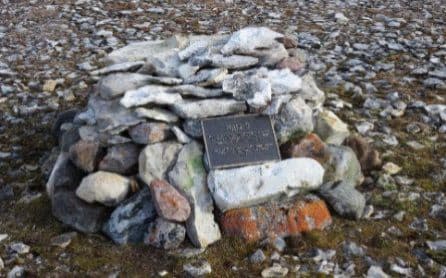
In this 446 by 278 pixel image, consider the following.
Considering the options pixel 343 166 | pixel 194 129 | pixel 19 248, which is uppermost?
pixel 194 129

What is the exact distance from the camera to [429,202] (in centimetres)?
750

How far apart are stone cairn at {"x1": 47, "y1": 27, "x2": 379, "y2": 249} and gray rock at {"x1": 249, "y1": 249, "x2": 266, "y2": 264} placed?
30 centimetres

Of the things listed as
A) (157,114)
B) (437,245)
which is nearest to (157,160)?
(157,114)

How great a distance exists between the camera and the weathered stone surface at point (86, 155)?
7.58 meters

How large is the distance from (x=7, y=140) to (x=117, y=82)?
2.57 m

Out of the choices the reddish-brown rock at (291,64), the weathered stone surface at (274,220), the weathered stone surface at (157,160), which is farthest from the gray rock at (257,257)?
the reddish-brown rock at (291,64)

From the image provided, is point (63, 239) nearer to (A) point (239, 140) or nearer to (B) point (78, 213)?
(B) point (78, 213)

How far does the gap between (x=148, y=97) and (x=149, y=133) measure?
49cm

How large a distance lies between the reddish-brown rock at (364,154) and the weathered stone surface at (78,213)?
3.43 metres

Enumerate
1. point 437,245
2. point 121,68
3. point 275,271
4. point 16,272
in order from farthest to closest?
point 121,68, point 437,245, point 16,272, point 275,271

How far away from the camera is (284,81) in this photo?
8.18 m

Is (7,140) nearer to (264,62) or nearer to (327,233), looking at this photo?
(264,62)

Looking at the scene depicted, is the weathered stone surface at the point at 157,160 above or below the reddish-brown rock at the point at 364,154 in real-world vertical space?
above

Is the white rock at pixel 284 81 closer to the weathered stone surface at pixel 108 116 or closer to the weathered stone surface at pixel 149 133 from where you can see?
the weathered stone surface at pixel 149 133
